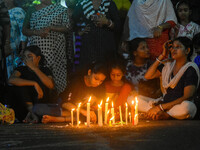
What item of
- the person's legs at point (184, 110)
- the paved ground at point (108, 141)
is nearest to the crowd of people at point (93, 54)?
the person's legs at point (184, 110)

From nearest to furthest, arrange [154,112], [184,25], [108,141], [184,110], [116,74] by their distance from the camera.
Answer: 1. [108,141]
2. [184,110]
3. [154,112]
4. [116,74]
5. [184,25]

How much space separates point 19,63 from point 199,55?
335 centimetres

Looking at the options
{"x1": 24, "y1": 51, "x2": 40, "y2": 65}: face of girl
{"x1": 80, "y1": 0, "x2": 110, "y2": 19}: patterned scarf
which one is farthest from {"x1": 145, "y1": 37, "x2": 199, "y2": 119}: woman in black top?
{"x1": 24, "y1": 51, "x2": 40, "y2": 65}: face of girl

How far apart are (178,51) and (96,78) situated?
1359mm

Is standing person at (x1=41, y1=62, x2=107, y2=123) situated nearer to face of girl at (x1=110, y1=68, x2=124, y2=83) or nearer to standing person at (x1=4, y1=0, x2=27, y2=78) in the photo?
face of girl at (x1=110, y1=68, x2=124, y2=83)

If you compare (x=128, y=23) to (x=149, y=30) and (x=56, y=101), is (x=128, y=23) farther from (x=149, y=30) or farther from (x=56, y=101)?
(x=56, y=101)

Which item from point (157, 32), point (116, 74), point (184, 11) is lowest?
point (116, 74)

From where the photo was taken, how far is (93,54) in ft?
17.8

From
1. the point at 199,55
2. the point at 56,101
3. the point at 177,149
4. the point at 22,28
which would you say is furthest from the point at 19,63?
the point at 177,149

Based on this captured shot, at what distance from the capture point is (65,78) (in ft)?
18.3

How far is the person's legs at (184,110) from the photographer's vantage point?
4.34 metres

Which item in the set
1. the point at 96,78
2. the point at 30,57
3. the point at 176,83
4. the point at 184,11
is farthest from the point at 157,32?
the point at 30,57

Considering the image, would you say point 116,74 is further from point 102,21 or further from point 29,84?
point 29,84

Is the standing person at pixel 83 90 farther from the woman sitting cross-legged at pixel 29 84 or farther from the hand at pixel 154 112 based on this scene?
the hand at pixel 154 112
